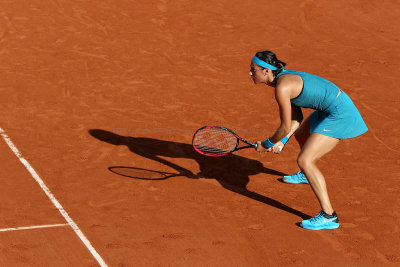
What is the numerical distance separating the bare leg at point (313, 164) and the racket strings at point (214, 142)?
73.5 inches

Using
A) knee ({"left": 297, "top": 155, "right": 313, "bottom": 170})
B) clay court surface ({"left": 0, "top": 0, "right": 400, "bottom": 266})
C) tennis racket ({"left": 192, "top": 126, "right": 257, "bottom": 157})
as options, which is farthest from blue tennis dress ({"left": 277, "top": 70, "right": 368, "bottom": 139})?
tennis racket ({"left": 192, "top": 126, "right": 257, "bottom": 157})

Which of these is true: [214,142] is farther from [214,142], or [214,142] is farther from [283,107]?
[283,107]

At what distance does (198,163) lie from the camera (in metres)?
8.88

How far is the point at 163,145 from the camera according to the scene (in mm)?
9398

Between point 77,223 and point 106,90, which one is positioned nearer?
point 77,223

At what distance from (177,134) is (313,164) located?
3268 millimetres

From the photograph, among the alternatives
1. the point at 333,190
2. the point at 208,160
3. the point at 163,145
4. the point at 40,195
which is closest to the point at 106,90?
the point at 163,145

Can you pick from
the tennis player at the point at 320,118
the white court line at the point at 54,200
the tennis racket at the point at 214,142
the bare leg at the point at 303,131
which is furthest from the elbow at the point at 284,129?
the white court line at the point at 54,200

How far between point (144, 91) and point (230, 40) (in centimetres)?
387

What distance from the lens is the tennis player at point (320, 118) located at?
6.80 meters

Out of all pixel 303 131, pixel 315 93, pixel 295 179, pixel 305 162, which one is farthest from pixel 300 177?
pixel 315 93

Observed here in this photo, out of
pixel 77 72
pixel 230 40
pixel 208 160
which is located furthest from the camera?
pixel 230 40

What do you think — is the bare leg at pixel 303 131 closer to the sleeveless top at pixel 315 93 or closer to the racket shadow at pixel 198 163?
the sleeveless top at pixel 315 93

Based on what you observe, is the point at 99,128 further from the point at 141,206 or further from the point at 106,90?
the point at 141,206
